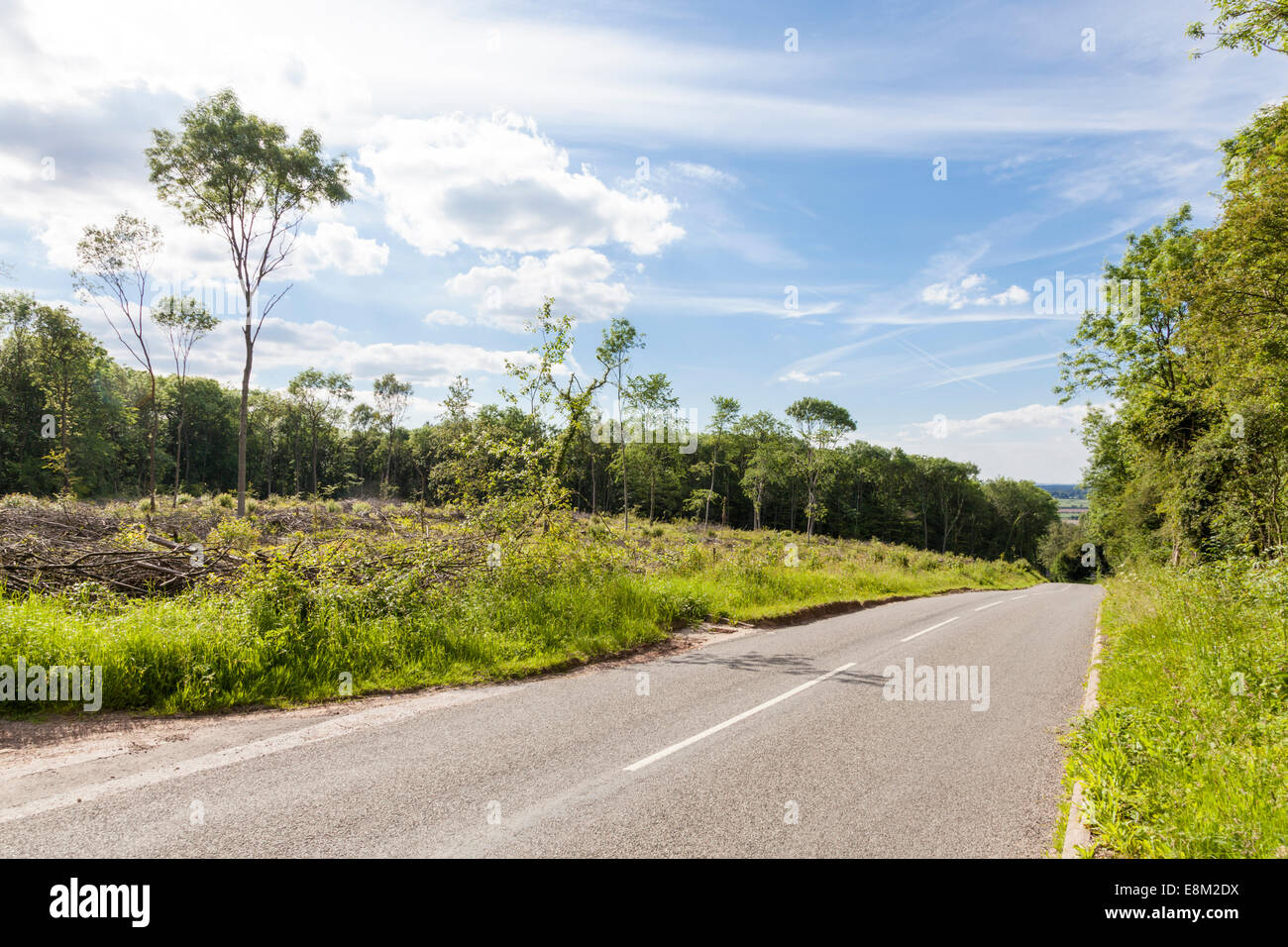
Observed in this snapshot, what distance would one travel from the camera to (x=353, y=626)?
8.70 meters

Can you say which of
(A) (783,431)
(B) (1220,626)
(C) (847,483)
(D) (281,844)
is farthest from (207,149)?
(C) (847,483)

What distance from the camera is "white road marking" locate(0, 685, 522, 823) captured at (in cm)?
436

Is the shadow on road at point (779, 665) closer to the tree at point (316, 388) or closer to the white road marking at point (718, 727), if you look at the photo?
the white road marking at point (718, 727)

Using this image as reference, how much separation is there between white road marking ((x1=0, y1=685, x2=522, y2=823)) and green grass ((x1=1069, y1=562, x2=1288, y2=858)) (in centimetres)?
641

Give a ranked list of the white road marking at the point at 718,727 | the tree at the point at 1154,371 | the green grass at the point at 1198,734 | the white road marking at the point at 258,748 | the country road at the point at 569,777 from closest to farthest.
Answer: the green grass at the point at 1198,734, the country road at the point at 569,777, the white road marking at the point at 258,748, the white road marking at the point at 718,727, the tree at the point at 1154,371

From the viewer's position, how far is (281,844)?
3.84 metres

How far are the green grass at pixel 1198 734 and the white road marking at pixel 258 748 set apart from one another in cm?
641

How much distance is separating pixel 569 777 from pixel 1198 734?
221 inches

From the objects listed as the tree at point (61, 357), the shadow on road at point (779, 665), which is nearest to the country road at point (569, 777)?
the shadow on road at point (779, 665)

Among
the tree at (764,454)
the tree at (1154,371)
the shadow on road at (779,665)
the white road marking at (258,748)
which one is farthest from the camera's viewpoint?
the tree at (764,454)

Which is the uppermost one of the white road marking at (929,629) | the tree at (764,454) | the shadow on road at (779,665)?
the tree at (764,454)

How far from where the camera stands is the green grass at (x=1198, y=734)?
389cm

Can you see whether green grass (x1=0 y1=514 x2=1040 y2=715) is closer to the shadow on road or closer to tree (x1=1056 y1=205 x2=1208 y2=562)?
the shadow on road
